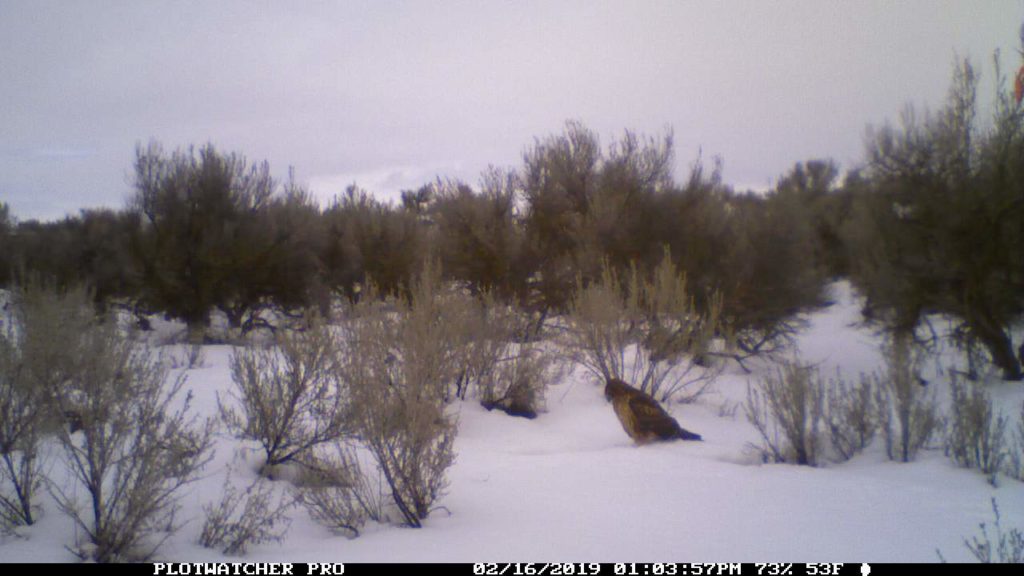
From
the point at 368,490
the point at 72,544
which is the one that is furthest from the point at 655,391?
the point at 72,544

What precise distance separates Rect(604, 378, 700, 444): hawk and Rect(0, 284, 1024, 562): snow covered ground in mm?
307

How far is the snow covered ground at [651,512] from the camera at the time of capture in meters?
3.81

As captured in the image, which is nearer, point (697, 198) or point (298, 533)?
point (298, 533)

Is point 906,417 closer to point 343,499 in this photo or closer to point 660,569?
point 660,569

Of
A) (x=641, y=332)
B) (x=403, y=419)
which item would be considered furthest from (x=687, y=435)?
(x=403, y=419)

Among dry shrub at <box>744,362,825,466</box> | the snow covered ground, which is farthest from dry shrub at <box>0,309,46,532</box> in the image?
dry shrub at <box>744,362,825,466</box>

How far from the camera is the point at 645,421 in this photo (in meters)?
7.39

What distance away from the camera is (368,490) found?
473 centimetres

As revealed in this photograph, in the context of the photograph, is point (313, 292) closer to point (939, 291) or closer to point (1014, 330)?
point (939, 291)

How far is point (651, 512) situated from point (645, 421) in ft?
9.39

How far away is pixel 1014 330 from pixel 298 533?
12.8 m

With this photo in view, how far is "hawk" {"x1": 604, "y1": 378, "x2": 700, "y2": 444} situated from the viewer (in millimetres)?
7258

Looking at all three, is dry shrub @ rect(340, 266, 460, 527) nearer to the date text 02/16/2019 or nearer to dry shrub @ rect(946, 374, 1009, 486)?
the date text 02/16/2019

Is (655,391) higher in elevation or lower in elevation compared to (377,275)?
lower
